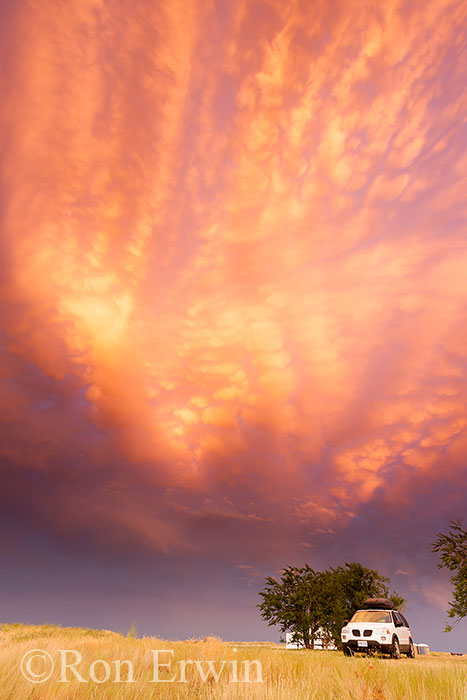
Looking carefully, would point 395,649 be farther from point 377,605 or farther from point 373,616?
point 377,605

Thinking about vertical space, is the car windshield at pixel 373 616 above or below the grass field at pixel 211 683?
above

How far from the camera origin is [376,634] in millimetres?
22125

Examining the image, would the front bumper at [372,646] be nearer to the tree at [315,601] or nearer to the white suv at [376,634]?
the white suv at [376,634]

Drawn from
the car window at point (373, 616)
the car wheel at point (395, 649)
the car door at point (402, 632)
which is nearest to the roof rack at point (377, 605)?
the car door at point (402, 632)

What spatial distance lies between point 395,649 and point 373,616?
1.68 metres

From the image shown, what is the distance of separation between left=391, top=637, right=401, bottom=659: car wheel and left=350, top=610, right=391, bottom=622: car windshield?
97cm

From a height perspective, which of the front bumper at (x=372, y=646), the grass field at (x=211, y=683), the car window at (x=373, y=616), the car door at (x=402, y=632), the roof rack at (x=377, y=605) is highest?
the roof rack at (x=377, y=605)

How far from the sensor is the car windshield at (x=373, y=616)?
75.5 ft

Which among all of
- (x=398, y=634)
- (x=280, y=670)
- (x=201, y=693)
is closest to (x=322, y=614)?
(x=398, y=634)

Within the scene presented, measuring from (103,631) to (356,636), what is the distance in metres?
26.1

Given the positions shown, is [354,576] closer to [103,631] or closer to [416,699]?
[103,631]

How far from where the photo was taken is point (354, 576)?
40.2 meters

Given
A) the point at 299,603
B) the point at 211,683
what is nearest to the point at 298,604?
the point at 299,603

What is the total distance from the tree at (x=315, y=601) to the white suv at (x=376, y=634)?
13594mm
